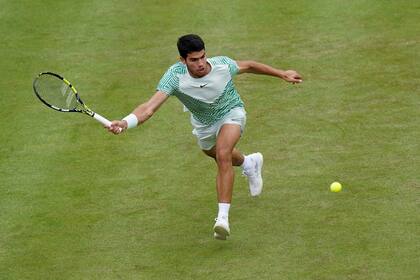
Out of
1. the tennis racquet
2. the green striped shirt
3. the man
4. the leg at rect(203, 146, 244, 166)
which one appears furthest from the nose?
the tennis racquet

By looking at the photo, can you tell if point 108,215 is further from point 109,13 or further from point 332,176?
point 109,13

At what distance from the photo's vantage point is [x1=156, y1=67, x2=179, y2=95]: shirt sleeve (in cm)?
1459

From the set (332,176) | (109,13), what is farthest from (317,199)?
(109,13)

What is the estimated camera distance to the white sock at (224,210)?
14164 millimetres

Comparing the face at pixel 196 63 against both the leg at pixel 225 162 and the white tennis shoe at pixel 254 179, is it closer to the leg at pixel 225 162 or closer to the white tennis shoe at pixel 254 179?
the leg at pixel 225 162

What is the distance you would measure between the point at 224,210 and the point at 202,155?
3.28 meters

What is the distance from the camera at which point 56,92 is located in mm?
15008

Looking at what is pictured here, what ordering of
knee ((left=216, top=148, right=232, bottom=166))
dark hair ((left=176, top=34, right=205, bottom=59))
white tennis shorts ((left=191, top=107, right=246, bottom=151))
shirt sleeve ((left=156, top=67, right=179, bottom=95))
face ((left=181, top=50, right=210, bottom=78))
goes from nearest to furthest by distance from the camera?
dark hair ((left=176, top=34, right=205, bottom=59)) → face ((left=181, top=50, right=210, bottom=78)) → knee ((left=216, top=148, right=232, bottom=166)) → shirt sleeve ((left=156, top=67, right=179, bottom=95)) → white tennis shorts ((left=191, top=107, right=246, bottom=151))

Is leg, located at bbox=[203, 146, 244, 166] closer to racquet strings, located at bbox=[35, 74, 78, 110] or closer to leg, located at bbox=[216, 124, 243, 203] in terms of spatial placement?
leg, located at bbox=[216, 124, 243, 203]

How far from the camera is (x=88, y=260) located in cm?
1391

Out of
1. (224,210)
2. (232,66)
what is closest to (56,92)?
(232,66)

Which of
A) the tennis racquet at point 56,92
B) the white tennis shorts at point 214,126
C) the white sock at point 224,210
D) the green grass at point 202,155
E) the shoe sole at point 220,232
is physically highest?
the tennis racquet at point 56,92

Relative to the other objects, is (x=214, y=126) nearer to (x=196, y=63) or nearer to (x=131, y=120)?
(x=196, y=63)

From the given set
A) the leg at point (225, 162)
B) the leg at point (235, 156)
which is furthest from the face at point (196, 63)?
the leg at point (235, 156)
